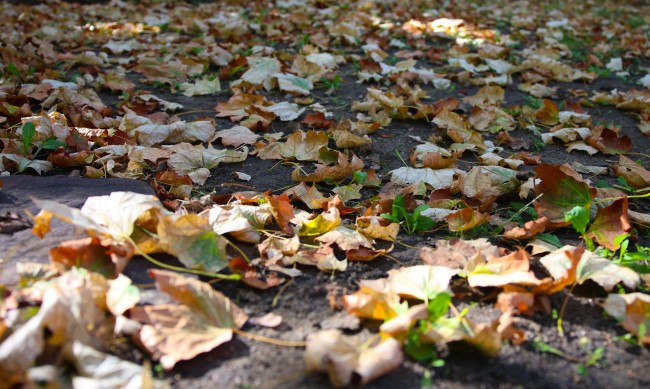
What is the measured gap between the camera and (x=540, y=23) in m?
5.54

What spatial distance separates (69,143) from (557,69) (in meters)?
2.94

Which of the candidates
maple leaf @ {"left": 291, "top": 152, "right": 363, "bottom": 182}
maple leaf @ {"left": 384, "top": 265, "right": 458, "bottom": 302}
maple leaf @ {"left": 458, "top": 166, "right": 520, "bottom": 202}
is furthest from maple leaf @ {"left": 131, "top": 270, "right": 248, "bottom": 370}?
maple leaf @ {"left": 458, "top": 166, "right": 520, "bottom": 202}

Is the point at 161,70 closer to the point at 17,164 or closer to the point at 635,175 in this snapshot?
the point at 17,164

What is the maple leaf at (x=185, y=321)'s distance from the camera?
1.11 metres

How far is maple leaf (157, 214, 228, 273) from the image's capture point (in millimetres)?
1369

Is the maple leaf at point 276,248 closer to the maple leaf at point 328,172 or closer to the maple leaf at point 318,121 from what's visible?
the maple leaf at point 328,172

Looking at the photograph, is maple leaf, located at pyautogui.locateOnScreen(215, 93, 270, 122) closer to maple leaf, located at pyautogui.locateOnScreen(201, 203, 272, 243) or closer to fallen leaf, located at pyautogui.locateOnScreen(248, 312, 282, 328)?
maple leaf, located at pyautogui.locateOnScreen(201, 203, 272, 243)

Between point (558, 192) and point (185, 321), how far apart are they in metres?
1.19

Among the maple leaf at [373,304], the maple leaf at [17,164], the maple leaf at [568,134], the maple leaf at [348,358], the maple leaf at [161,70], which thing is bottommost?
the maple leaf at [161,70]

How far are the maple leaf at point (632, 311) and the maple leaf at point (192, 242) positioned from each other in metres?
0.91

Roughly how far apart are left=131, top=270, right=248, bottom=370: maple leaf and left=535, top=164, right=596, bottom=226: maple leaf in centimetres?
101

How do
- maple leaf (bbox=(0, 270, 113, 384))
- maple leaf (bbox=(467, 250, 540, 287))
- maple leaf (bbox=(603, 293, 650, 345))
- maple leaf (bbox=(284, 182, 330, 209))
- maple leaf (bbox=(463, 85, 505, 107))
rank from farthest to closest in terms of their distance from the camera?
maple leaf (bbox=(463, 85, 505, 107)) < maple leaf (bbox=(284, 182, 330, 209)) < maple leaf (bbox=(467, 250, 540, 287)) < maple leaf (bbox=(603, 293, 650, 345)) < maple leaf (bbox=(0, 270, 113, 384))

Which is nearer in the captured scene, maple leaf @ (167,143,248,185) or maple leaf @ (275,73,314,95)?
maple leaf @ (167,143,248,185)

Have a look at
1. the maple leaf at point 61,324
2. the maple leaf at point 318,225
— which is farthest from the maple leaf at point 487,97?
the maple leaf at point 61,324
